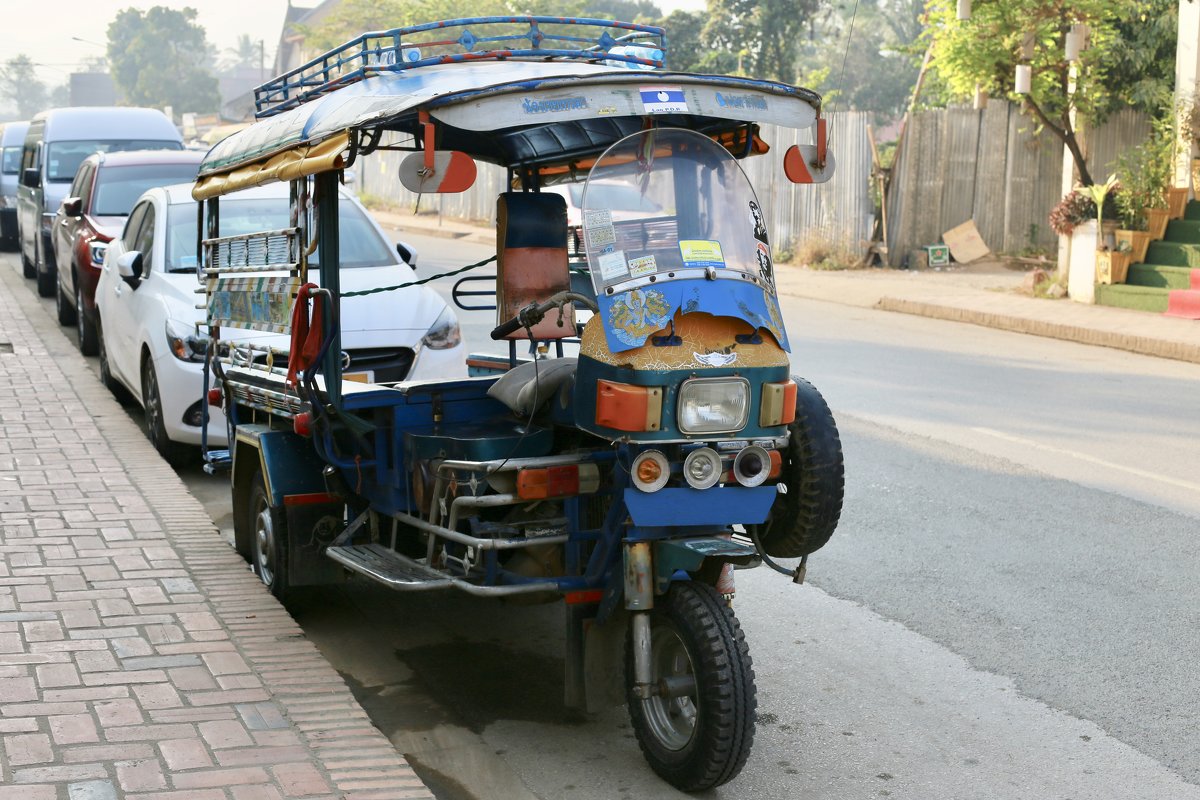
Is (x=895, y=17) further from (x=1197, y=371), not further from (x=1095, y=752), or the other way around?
(x=1095, y=752)

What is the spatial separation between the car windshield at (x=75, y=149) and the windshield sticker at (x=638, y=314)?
49.6 feet

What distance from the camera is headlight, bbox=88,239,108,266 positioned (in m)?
12.1


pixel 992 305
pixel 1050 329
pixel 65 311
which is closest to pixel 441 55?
pixel 65 311

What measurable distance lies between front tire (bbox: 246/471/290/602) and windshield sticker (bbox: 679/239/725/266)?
92.2 inches

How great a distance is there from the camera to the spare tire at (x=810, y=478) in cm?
518

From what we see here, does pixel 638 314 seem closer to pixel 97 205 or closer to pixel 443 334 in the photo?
pixel 443 334

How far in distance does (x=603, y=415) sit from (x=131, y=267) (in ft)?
19.3

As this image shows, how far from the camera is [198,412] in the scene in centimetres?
871

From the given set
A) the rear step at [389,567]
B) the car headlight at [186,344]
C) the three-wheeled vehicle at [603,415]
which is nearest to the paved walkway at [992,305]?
the car headlight at [186,344]

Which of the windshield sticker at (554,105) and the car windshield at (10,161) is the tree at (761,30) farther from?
the windshield sticker at (554,105)

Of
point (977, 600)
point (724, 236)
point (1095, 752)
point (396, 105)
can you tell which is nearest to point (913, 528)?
point (977, 600)

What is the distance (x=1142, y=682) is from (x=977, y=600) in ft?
3.42

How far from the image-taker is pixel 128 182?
540 inches

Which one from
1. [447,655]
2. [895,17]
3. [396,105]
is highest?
[895,17]
